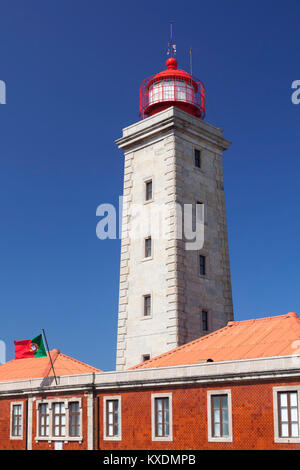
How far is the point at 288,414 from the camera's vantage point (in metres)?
26.1

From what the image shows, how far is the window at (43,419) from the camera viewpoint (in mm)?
35094

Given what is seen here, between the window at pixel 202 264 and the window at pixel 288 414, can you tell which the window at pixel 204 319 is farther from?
the window at pixel 288 414

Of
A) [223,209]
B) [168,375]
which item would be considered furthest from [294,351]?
[223,209]

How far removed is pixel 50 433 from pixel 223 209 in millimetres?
18249

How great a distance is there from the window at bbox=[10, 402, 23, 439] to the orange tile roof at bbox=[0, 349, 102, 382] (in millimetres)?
3204

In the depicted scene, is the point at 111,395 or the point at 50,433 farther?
the point at 50,433

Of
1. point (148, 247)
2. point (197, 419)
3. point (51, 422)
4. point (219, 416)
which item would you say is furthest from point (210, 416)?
point (148, 247)

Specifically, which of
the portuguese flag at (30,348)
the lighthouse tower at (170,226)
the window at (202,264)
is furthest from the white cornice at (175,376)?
the window at (202,264)

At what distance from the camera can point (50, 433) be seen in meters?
34.5

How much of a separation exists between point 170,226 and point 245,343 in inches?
432

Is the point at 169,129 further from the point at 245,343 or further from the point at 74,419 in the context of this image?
the point at 74,419

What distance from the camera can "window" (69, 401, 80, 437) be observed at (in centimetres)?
3356

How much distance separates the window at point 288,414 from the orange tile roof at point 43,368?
52.9ft

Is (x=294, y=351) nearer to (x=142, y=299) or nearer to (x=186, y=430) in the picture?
(x=186, y=430)
